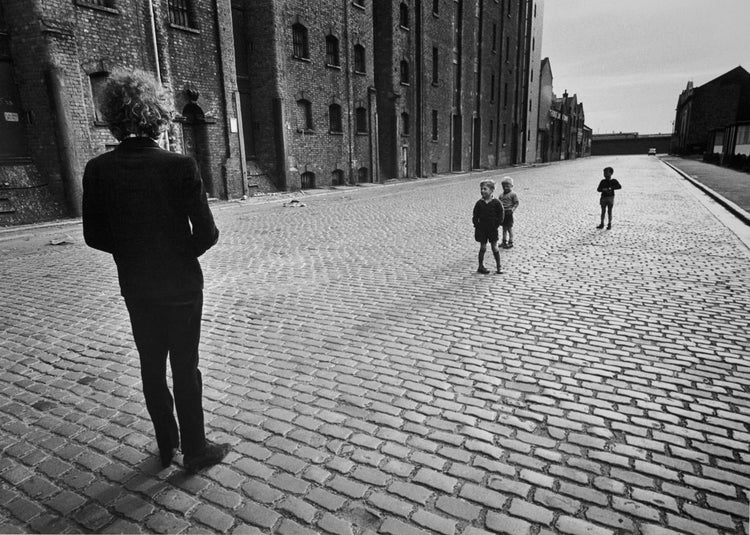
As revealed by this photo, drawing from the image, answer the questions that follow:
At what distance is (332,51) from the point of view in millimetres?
22531

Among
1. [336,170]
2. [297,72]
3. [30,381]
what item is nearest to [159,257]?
[30,381]

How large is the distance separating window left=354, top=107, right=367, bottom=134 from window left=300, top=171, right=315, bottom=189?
4627 mm

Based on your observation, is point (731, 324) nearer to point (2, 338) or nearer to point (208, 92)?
point (2, 338)

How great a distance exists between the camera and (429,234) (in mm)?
10266

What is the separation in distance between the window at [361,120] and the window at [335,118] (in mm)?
2020

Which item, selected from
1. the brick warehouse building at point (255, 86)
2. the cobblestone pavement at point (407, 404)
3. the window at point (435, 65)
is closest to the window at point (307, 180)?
the brick warehouse building at point (255, 86)

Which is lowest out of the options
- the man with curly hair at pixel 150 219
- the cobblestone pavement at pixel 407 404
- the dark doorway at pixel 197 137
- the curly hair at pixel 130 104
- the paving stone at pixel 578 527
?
the paving stone at pixel 578 527

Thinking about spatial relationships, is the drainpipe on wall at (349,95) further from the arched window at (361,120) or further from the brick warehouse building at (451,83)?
the brick warehouse building at (451,83)

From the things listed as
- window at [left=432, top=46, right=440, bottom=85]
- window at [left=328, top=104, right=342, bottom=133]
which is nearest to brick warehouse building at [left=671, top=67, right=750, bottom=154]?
window at [left=432, top=46, right=440, bottom=85]

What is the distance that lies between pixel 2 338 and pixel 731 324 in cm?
745

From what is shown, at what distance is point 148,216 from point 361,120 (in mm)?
24116

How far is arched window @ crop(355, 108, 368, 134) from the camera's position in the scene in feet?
82.1

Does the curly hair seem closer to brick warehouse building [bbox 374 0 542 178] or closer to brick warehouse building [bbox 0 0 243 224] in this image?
brick warehouse building [bbox 0 0 243 224]

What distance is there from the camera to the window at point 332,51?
22234 mm
